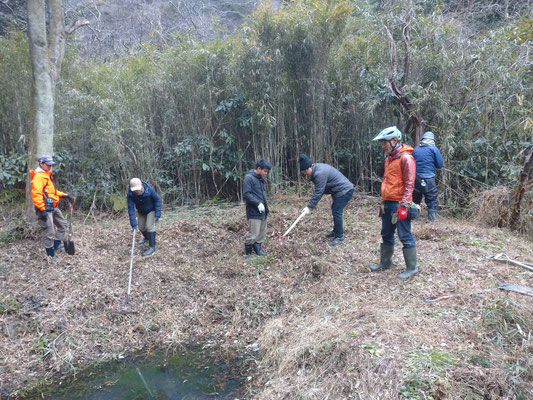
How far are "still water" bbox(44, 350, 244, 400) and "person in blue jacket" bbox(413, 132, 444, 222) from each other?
3.78 m

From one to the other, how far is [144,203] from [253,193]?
4.81ft

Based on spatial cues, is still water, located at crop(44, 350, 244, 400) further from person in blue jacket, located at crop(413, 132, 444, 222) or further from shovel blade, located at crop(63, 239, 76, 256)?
person in blue jacket, located at crop(413, 132, 444, 222)

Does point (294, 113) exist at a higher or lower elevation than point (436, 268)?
higher

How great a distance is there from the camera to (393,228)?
13.1ft

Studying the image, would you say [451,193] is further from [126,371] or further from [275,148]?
[126,371]

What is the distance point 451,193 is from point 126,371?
579 cm

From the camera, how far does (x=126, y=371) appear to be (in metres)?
3.58

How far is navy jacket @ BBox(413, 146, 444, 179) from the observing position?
573cm

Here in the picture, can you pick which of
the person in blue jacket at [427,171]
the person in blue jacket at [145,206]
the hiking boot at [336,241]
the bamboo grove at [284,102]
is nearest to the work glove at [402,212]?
the hiking boot at [336,241]

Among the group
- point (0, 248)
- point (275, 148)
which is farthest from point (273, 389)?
point (275, 148)

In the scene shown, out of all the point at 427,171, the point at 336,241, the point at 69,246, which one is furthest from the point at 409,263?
the point at 69,246

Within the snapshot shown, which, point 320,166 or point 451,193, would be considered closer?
point 320,166

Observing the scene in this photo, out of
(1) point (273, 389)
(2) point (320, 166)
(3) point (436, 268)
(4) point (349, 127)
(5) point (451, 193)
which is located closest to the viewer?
(1) point (273, 389)

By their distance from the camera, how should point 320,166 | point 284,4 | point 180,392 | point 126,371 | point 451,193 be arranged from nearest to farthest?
point 180,392 < point 126,371 < point 320,166 < point 451,193 < point 284,4
